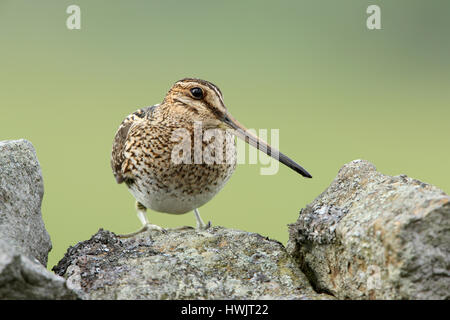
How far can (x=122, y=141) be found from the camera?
5.16m

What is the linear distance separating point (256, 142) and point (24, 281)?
2178 mm

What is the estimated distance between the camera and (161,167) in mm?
4602

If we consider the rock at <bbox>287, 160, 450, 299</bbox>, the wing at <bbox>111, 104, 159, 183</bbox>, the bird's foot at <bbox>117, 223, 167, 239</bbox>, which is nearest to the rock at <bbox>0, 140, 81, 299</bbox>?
the bird's foot at <bbox>117, 223, 167, 239</bbox>

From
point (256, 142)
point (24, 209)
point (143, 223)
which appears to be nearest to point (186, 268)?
point (24, 209)

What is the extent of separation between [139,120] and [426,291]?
298cm

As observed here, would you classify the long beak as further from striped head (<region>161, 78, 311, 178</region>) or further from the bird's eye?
the bird's eye

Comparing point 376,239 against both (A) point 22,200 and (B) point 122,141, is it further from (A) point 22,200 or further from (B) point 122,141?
(B) point 122,141

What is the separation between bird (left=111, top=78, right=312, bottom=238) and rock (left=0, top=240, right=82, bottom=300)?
6.33ft

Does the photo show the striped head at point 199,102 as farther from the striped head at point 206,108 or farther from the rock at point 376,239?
the rock at point 376,239

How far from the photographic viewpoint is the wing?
16.5ft

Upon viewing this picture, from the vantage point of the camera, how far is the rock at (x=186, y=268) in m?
3.27

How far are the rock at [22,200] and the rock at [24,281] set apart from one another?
2.14 ft
